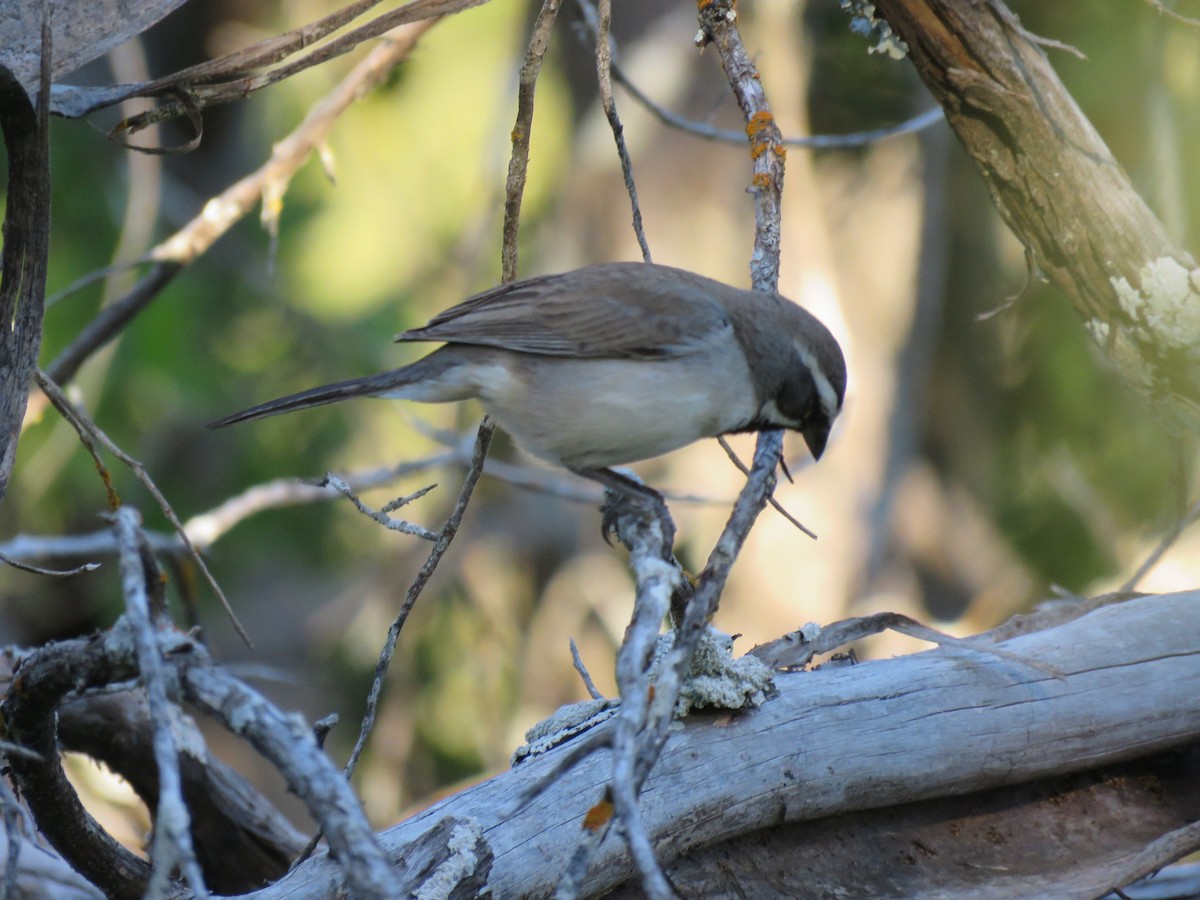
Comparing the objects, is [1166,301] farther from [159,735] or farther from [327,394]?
[159,735]

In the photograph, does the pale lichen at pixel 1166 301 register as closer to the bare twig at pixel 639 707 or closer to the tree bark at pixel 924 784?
the tree bark at pixel 924 784

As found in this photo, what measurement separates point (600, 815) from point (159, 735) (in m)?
0.83

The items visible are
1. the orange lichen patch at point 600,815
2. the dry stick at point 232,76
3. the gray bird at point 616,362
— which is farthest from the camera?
the gray bird at point 616,362

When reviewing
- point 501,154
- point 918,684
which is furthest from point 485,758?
point 918,684

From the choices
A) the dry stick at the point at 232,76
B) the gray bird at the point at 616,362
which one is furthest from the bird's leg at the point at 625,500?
the dry stick at the point at 232,76

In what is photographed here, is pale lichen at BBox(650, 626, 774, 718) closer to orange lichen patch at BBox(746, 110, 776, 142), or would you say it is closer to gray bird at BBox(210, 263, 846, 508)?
gray bird at BBox(210, 263, 846, 508)

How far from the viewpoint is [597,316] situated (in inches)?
144

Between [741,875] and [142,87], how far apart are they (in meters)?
2.82

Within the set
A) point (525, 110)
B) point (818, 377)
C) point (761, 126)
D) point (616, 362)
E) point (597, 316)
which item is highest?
point (525, 110)

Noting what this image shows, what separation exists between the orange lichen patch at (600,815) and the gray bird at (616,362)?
1.48 m

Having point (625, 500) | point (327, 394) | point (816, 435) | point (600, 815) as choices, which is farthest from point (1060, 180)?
point (600, 815)

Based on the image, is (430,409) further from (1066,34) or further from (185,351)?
(1066,34)

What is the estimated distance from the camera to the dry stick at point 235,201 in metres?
4.64

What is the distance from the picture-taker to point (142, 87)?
A: 331 centimetres
